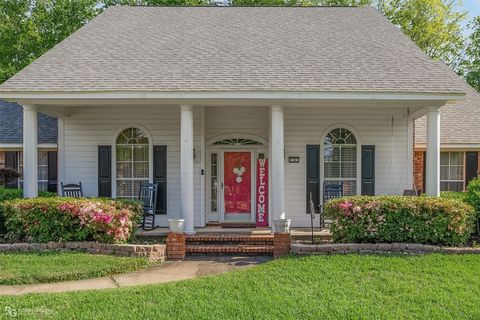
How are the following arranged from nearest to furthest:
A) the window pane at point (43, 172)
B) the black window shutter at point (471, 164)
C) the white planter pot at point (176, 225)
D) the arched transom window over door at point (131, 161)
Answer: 1. the white planter pot at point (176, 225)
2. the arched transom window over door at point (131, 161)
3. the black window shutter at point (471, 164)
4. the window pane at point (43, 172)

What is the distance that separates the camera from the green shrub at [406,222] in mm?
8086

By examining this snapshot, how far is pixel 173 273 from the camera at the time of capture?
729 centimetres

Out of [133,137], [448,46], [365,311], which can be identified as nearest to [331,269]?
[365,311]

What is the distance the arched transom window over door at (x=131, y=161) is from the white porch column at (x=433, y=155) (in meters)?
7.04

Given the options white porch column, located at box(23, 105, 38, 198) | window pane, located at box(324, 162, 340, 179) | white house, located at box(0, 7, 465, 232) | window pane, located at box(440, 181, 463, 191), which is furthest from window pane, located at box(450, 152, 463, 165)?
white porch column, located at box(23, 105, 38, 198)

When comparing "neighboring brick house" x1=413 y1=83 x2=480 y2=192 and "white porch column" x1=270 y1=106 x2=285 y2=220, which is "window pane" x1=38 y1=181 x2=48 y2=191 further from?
"neighboring brick house" x1=413 y1=83 x2=480 y2=192

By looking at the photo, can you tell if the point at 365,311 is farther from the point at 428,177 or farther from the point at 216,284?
the point at 428,177

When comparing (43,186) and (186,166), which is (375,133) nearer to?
(186,166)

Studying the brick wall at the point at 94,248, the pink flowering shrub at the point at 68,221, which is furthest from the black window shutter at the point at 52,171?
the brick wall at the point at 94,248

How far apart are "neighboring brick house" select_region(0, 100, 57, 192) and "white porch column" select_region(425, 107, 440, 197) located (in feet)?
33.5

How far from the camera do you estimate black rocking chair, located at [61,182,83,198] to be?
36.6 ft

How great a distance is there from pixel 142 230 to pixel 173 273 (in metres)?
3.46

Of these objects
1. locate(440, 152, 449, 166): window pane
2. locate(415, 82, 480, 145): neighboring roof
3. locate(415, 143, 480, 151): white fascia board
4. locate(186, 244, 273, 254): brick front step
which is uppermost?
locate(415, 82, 480, 145): neighboring roof

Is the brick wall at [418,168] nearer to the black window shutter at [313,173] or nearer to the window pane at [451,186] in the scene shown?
the window pane at [451,186]
